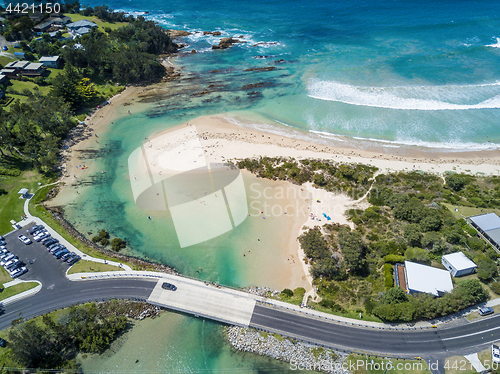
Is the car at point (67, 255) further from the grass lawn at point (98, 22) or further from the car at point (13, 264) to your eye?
the grass lawn at point (98, 22)

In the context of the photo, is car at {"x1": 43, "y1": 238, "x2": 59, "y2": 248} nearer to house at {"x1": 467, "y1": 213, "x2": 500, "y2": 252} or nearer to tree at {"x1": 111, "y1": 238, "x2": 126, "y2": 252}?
tree at {"x1": 111, "y1": 238, "x2": 126, "y2": 252}

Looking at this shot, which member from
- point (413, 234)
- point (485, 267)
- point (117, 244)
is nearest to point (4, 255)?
point (117, 244)

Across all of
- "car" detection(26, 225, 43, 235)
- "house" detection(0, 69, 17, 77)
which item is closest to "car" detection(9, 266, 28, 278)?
"car" detection(26, 225, 43, 235)

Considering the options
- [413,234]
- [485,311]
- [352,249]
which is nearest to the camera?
[485,311]

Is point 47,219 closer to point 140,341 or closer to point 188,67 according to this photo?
point 140,341

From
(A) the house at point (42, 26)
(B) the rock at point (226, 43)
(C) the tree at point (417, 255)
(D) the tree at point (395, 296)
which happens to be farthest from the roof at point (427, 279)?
(A) the house at point (42, 26)

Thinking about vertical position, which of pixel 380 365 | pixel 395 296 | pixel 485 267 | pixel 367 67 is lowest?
pixel 380 365

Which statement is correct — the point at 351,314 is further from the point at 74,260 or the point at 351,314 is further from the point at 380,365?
the point at 74,260
